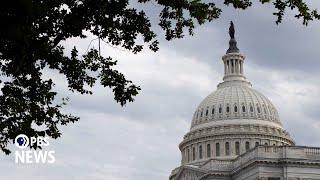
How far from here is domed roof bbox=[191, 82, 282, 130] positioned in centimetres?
13712

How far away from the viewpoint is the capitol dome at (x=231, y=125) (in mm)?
134125

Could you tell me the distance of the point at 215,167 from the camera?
112562 mm

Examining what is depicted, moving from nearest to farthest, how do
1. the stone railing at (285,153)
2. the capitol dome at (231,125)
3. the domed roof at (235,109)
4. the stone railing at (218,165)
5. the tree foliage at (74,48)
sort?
the tree foliage at (74,48) → the stone railing at (285,153) → the stone railing at (218,165) → the capitol dome at (231,125) → the domed roof at (235,109)

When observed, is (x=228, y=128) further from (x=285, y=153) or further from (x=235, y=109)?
(x=285, y=153)

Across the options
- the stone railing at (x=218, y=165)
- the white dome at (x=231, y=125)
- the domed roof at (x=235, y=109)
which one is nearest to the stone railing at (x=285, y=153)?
the stone railing at (x=218, y=165)

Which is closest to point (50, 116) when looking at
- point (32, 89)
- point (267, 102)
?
point (32, 89)

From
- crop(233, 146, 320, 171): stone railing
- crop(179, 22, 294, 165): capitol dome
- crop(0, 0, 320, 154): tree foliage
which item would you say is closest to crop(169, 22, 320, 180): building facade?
crop(179, 22, 294, 165): capitol dome

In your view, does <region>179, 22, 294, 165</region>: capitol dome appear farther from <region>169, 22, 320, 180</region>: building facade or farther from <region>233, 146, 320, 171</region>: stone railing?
<region>233, 146, 320, 171</region>: stone railing

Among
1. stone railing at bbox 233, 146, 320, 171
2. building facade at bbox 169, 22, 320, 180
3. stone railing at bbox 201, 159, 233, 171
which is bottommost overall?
stone railing at bbox 233, 146, 320, 171

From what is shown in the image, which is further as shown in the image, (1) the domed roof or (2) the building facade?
(1) the domed roof

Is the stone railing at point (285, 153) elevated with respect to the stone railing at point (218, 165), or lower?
lower

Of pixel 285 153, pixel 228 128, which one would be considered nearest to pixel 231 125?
pixel 228 128

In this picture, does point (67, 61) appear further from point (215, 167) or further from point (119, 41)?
point (215, 167)

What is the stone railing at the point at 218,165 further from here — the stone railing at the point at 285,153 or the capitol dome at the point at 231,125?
the capitol dome at the point at 231,125
